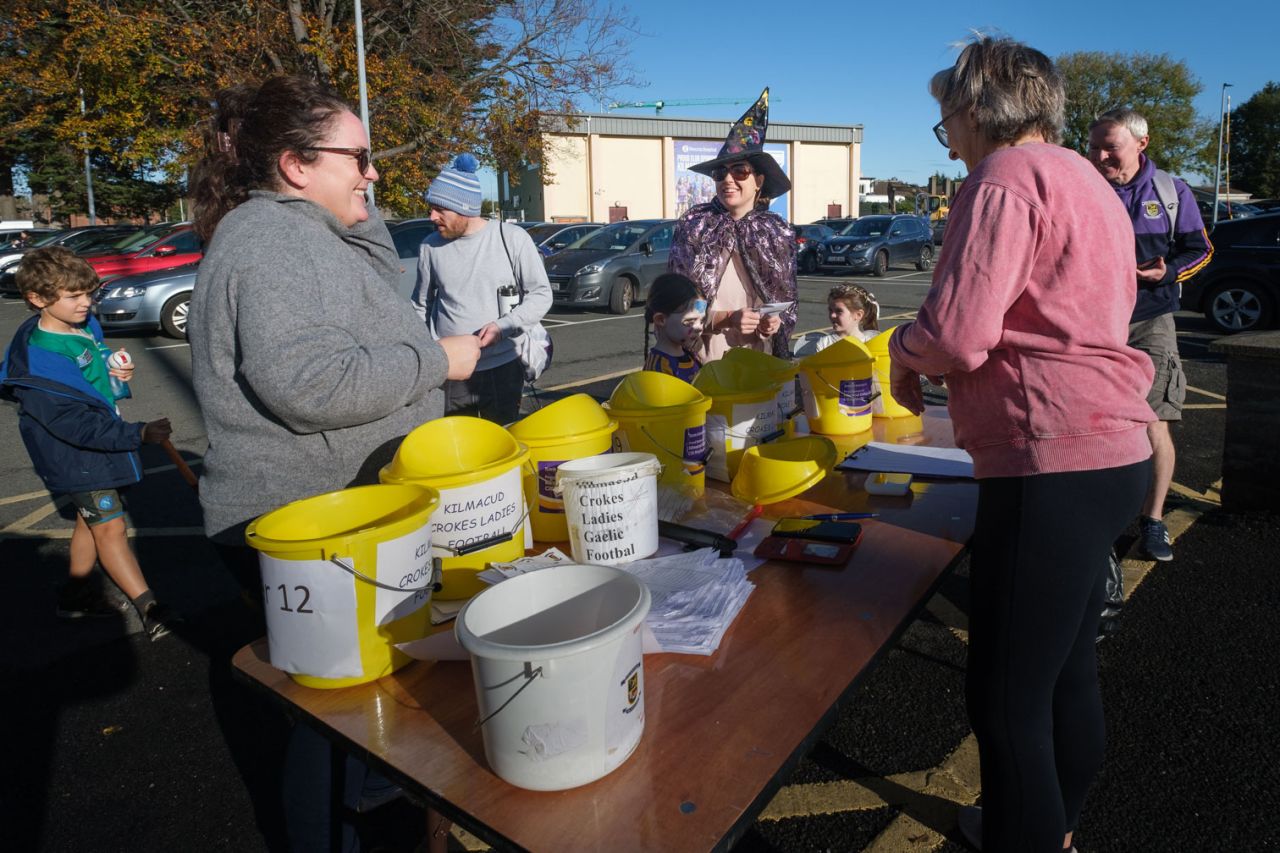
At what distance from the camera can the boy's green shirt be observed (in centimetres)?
323

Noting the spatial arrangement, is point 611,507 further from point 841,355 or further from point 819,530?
point 841,355

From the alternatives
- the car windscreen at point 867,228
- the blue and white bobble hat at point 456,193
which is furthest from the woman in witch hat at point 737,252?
the car windscreen at point 867,228

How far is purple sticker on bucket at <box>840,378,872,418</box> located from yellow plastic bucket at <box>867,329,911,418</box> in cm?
11

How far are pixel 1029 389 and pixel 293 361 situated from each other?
134cm

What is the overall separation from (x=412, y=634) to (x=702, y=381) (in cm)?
134

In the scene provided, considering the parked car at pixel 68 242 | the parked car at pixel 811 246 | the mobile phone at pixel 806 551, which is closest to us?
the mobile phone at pixel 806 551

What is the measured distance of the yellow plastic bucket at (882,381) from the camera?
3.04 m

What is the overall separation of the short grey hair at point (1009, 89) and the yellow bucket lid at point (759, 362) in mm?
1062

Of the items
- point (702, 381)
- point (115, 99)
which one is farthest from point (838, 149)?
point (702, 381)

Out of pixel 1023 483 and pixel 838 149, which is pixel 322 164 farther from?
pixel 838 149

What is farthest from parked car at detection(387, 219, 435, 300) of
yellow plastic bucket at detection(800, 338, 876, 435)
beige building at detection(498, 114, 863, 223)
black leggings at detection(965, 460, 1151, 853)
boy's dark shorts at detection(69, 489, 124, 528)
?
beige building at detection(498, 114, 863, 223)

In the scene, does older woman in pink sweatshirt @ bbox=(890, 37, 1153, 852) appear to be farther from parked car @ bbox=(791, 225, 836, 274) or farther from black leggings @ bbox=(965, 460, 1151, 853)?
parked car @ bbox=(791, 225, 836, 274)

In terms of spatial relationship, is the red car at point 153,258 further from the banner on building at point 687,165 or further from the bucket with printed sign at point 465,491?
the banner on building at point 687,165

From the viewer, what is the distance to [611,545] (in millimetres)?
1765
